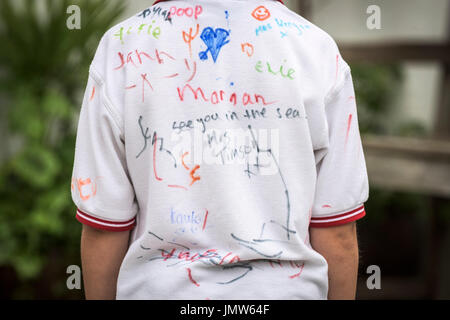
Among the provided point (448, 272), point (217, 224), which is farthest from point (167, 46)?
point (448, 272)

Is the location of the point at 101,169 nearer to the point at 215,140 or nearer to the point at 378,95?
the point at 215,140

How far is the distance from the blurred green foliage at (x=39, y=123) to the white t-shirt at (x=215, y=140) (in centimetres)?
212

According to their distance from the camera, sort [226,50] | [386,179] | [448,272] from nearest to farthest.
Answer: [226,50] → [386,179] → [448,272]

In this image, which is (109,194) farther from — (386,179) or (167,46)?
(386,179)

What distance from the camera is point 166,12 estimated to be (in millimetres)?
963

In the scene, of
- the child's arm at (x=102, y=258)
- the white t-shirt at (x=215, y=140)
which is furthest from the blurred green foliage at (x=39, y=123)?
the white t-shirt at (x=215, y=140)

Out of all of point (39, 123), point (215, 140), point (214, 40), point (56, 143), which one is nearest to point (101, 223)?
point (215, 140)

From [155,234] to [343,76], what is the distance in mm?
448

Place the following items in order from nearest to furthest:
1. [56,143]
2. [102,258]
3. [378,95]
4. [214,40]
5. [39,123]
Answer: [214,40] → [102,258] → [39,123] → [56,143] → [378,95]

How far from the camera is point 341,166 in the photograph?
998 mm

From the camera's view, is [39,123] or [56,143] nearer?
[39,123]

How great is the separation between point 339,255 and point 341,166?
0.61 ft

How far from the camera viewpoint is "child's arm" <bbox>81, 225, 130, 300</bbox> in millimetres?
1031

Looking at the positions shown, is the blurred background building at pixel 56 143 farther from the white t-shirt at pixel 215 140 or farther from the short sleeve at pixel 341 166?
the white t-shirt at pixel 215 140
